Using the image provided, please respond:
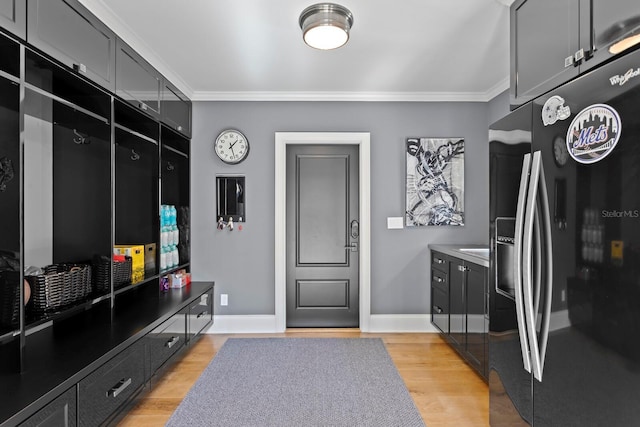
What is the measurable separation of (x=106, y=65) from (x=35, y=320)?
59.7 inches

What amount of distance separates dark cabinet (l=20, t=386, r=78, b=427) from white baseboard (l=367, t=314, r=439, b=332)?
9.45 feet

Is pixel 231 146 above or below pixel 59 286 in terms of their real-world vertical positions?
above

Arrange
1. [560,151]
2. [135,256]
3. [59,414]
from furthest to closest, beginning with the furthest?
1. [135,256]
2. [59,414]
3. [560,151]

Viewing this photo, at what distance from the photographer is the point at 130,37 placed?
2596 mm

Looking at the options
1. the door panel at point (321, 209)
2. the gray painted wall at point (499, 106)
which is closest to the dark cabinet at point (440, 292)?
the door panel at point (321, 209)

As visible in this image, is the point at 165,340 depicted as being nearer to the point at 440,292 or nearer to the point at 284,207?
the point at 284,207

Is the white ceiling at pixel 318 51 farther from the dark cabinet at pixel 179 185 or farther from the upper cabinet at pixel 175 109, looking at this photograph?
the dark cabinet at pixel 179 185

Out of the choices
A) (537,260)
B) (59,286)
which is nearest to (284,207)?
(59,286)

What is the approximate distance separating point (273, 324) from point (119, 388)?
6.73ft

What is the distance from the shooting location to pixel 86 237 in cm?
240

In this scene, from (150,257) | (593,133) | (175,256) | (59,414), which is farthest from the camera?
(175,256)

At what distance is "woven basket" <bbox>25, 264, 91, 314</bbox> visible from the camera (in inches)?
75.7

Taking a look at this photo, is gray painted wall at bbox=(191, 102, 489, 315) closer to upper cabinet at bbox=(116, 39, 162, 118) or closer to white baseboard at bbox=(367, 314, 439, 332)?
white baseboard at bbox=(367, 314, 439, 332)

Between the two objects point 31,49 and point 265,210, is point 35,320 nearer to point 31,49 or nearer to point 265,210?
point 31,49
